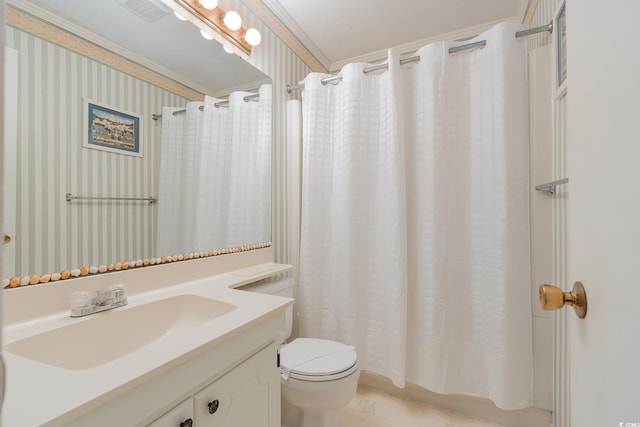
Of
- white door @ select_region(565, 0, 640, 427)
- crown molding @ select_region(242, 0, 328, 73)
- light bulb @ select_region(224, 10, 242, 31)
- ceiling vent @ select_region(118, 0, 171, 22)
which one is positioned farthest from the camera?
crown molding @ select_region(242, 0, 328, 73)

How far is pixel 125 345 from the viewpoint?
91 centimetres

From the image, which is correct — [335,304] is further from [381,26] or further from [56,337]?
[381,26]

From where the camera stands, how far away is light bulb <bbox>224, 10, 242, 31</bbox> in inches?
58.7

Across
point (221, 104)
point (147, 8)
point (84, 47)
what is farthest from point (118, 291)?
point (147, 8)

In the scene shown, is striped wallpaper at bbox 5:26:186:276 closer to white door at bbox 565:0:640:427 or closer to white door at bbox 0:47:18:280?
white door at bbox 0:47:18:280

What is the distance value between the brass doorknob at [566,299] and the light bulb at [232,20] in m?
1.72

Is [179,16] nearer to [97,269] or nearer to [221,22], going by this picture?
[221,22]

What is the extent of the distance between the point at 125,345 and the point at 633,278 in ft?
3.93

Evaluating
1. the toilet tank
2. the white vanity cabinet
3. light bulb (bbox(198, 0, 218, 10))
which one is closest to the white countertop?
the white vanity cabinet

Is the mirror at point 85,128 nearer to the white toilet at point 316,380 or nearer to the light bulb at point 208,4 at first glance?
the light bulb at point 208,4

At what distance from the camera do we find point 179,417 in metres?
0.67

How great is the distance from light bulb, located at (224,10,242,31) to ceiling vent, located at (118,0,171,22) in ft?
1.03

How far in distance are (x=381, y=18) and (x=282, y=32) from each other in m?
0.66

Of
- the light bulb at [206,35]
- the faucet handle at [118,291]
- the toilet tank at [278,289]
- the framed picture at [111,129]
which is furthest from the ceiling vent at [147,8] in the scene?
the toilet tank at [278,289]
